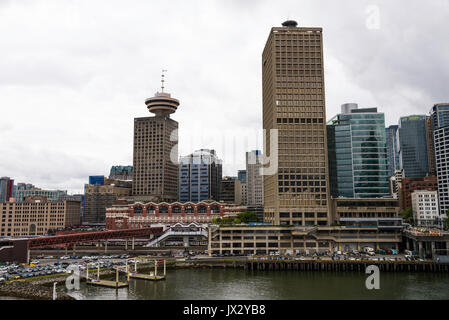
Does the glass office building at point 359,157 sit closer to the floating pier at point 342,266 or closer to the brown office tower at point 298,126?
the brown office tower at point 298,126

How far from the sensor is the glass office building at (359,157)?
162625 mm

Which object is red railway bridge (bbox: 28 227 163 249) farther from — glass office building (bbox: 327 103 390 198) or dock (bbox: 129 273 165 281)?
glass office building (bbox: 327 103 390 198)

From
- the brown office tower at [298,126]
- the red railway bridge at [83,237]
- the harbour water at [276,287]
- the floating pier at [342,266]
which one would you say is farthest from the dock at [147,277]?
the brown office tower at [298,126]

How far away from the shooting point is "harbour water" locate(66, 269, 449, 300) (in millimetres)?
78188

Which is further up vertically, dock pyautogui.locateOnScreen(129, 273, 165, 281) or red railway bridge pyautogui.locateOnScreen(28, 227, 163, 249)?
red railway bridge pyautogui.locateOnScreen(28, 227, 163, 249)

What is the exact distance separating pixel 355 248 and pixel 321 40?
91.5 metres

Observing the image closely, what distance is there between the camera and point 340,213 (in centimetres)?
15238

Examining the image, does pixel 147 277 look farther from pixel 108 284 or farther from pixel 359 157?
pixel 359 157

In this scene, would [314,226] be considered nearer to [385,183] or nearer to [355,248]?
[355,248]

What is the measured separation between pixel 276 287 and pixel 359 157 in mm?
96040

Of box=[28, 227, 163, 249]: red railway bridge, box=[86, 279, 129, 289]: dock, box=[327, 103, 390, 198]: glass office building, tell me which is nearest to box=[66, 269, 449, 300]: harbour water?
box=[86, 279, 129, 289]: dock

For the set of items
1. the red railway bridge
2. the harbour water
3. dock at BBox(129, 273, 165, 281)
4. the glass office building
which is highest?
the glass office building

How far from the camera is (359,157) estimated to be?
16438 centimetres

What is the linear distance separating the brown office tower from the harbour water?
164 ft
